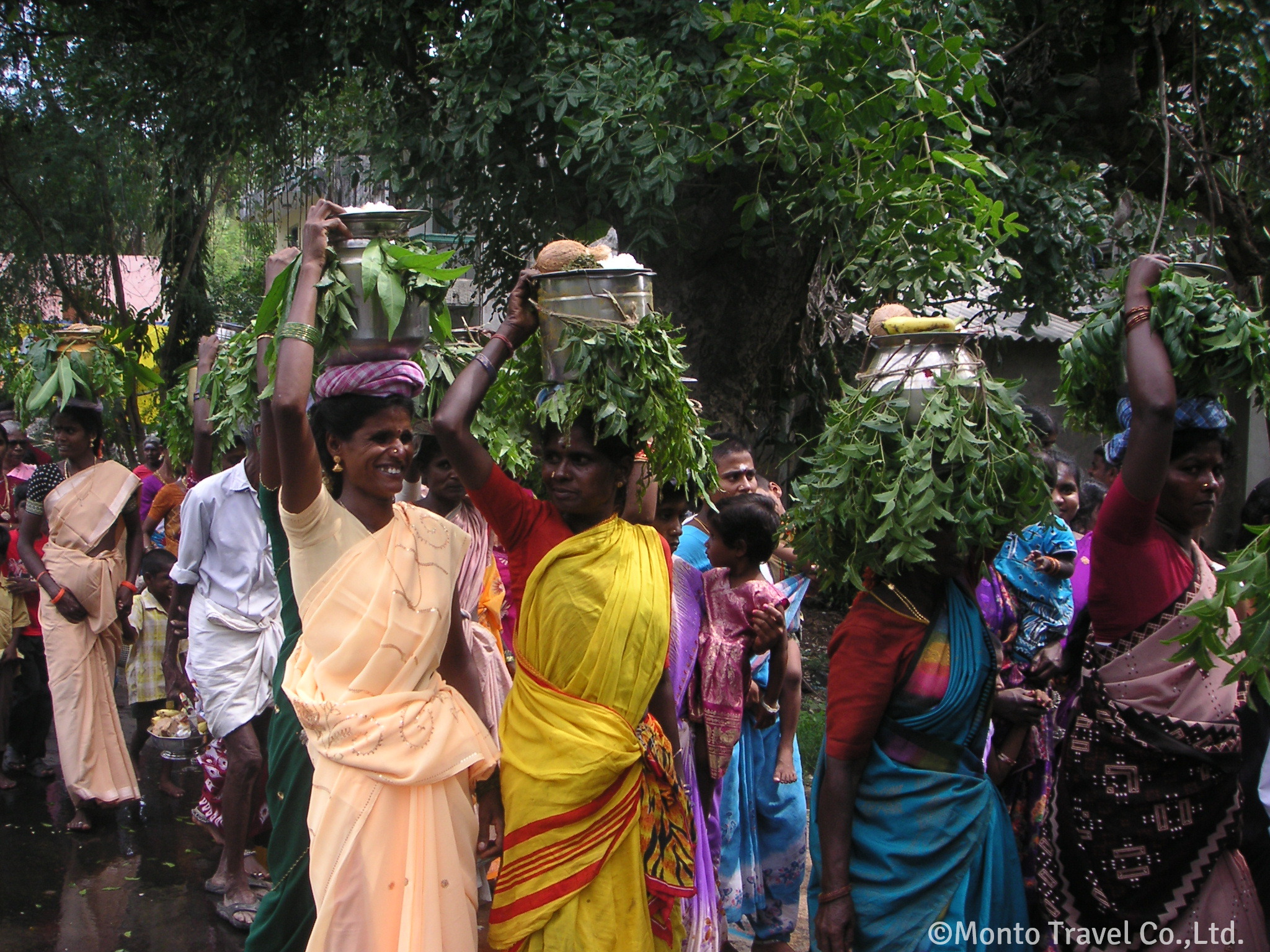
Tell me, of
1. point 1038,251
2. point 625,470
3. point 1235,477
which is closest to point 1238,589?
point 625,470

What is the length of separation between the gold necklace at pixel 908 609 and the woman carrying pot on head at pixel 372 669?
3.94 feet

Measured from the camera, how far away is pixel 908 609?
3156mm

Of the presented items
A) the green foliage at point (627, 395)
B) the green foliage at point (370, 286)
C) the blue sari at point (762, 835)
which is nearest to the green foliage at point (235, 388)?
the green foliage at point (370, 286)

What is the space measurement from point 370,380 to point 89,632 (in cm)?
415

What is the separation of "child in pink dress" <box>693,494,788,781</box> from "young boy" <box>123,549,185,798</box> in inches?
155


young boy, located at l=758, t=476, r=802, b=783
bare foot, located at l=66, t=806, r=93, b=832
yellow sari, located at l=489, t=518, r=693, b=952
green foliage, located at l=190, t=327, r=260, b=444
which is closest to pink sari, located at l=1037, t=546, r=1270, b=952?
yellow sari, located at l=489, t=518, r=693, b=952

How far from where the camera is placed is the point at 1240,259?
7672 millimetres

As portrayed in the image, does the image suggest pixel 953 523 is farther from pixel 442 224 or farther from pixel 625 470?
pixel 442 224

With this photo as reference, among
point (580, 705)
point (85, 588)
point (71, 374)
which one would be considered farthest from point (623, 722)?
point (85, 588)

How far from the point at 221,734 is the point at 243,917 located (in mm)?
807

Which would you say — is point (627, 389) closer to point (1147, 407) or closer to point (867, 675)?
point (867, 675)

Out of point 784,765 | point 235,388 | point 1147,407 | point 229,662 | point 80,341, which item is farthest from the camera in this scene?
point 80,341

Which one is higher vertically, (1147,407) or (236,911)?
(1147,407)

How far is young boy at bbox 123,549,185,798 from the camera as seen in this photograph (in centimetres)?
700
